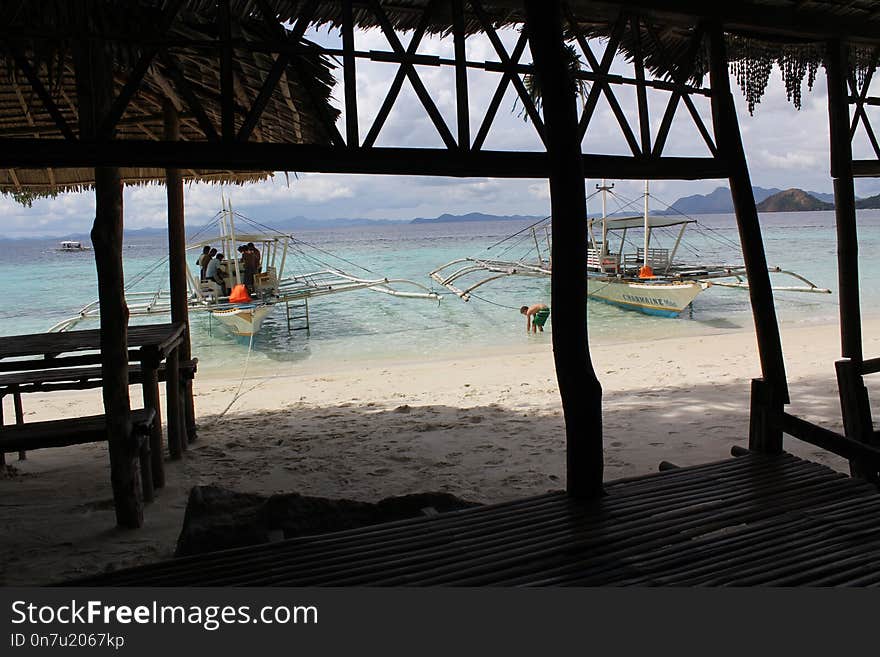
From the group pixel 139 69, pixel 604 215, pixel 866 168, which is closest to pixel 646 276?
pixel 604 215

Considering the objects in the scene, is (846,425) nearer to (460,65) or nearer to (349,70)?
(460,65)

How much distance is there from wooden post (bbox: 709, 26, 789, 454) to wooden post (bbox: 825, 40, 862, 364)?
3.69ft

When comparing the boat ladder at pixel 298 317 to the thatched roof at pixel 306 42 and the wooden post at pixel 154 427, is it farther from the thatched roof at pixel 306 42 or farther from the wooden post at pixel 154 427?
the wooden post at pixel 154 427

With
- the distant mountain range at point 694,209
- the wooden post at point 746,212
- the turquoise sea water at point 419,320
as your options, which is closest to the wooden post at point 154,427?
the wooden post at point 746,212

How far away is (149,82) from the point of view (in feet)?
16.5

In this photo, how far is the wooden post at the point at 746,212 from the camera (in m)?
3.86

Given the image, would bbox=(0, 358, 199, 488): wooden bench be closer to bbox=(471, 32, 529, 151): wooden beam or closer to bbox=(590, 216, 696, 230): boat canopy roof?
bbox=(471, 32, 529, 151): wooden beam

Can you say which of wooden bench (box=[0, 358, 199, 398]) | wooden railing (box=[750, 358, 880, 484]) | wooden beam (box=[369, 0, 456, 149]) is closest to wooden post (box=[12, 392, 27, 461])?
wooden bench (box=[0, 358, 199, 398])

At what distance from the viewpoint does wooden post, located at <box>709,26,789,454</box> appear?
152 inches


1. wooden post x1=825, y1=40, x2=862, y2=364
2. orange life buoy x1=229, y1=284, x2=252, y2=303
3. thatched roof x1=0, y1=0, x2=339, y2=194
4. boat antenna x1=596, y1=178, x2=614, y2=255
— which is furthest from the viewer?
boat antenna x1=596, y1=178, x2=614, y2=255

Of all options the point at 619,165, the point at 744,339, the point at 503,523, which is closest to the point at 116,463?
the point at 503,523

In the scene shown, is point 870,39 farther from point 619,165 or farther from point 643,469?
point 643,469

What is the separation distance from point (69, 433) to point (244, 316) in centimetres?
1047

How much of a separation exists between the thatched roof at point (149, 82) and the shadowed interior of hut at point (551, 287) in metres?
0.02
